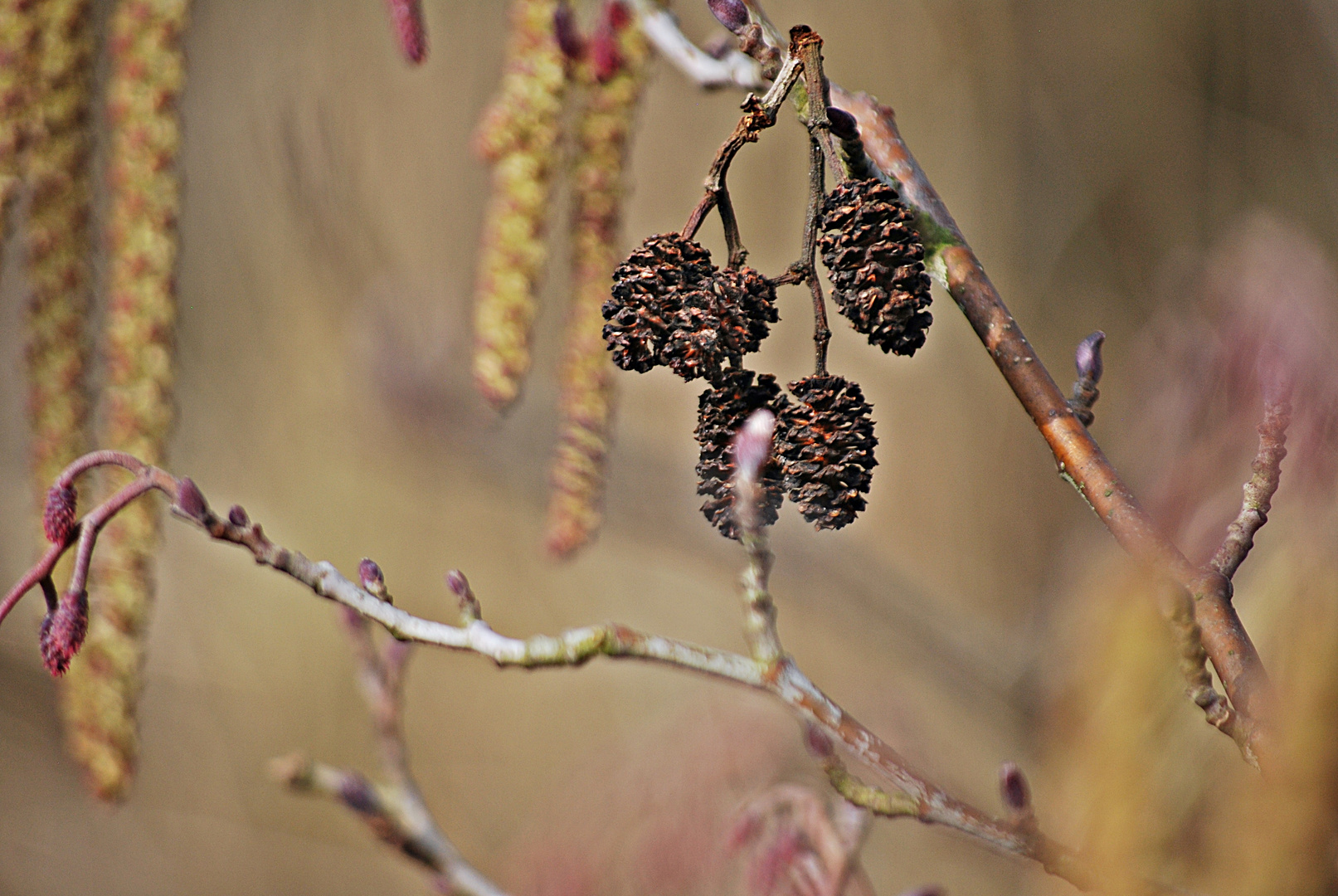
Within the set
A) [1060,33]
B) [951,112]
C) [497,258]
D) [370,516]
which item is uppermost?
[1060,33]

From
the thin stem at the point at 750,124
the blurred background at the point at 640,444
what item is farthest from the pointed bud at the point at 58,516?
the blurred background at the point at 640,444

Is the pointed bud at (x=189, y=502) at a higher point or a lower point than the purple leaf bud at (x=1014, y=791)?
lower

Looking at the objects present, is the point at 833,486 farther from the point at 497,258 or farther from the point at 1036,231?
the point at 1036,231

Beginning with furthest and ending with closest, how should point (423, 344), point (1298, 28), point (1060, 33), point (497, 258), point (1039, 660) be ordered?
point (1060, 33)
point (423, 344)
point (1298, 28)
point (1039, 660)
point (497, 258)

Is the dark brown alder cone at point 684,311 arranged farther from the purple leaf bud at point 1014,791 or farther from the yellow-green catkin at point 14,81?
the yellow-green catkin at point 14,81

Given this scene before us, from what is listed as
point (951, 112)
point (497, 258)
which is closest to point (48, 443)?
point (497, 258)

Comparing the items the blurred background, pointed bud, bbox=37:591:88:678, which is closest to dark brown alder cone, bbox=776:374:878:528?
pointed bud, bbox=37:591:88:678

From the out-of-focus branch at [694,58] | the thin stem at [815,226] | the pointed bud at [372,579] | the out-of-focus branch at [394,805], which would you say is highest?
the out-of-focus branch at [694,58]

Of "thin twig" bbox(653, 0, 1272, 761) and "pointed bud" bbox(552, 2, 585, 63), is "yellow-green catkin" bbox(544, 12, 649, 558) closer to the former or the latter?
"pointed bud" bbox(552, 2, 585, 63)
